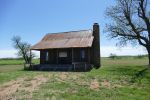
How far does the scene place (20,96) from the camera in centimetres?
1717

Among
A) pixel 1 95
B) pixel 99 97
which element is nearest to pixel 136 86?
pixel 99 97

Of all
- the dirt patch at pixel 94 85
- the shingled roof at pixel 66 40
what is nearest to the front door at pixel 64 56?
the shingled roof at pixel 66 40

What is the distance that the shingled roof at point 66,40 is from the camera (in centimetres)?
3375

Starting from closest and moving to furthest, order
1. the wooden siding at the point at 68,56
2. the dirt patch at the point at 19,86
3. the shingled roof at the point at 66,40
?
the dirt patch at the point at 19,86
the shingled roof at the point at 66,40
the wooden siding at the point at 68,56

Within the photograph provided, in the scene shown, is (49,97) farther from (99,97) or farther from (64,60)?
(64,60)

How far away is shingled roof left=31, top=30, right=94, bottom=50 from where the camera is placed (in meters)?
33.8

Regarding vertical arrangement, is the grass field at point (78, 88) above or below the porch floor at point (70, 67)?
below

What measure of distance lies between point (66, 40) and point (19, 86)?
57.4ft

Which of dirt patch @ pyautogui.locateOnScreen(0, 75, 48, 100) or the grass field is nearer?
the grass field

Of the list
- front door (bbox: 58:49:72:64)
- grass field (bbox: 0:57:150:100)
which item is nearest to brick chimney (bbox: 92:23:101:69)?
front door (bbox: 58:49:72:64)

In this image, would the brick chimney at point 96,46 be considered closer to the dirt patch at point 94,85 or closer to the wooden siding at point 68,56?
the wooden siding at point 68,56

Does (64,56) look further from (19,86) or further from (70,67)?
(19,86)

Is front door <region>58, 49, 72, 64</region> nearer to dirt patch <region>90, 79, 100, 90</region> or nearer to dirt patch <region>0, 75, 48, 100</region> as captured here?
dirt patch <region>0, 75, 48, 100</region>

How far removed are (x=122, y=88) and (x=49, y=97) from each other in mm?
5729
